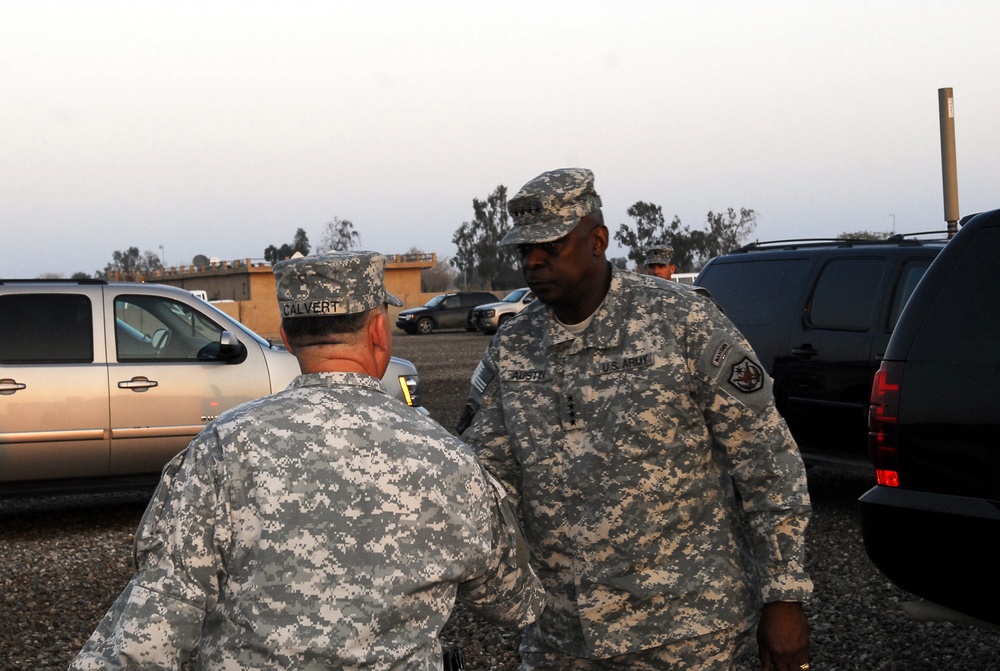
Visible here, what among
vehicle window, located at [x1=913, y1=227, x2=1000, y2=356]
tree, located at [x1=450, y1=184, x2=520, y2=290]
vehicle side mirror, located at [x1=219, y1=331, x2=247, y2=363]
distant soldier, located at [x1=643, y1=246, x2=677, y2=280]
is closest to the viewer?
vehicle window, located at [x1=913, y1=227, x2=1000, y2=356]

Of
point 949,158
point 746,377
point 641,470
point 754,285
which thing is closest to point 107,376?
point 754,285

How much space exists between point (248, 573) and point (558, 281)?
4.25ft

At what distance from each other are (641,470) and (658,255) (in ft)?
28.7

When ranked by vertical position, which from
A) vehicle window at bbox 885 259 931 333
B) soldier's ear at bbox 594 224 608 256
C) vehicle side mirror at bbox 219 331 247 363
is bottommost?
vehicle side mirror at bbox 219 331 247 363

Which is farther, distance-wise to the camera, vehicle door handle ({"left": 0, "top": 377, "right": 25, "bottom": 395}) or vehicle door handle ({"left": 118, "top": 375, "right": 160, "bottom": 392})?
vehicle door handle ({"left": 118, "top": 375, "right": 160, "bottom": 392})

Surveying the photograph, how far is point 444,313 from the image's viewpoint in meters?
44.8

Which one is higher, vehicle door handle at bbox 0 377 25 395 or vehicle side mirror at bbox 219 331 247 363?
vehicle side mirror at bbox 219 331 247 363

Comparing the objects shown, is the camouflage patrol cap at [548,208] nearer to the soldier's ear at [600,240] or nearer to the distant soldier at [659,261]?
the soldier's ear at [600,240]

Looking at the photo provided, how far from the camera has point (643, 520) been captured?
2.96 meters

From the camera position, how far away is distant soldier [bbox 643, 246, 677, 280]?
11.3 metres

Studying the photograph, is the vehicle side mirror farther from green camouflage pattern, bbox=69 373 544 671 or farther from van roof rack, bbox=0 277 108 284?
green camouflage pattern, bbox=69 373 544 671

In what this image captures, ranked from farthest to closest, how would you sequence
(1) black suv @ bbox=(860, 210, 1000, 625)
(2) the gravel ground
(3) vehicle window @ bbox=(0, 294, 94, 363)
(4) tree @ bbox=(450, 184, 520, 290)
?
(4) tree @ bbox=(450, 184, 520, 290) → (3) vehicle window @ bbox=(0, 294, 94, 363) → (2) the gravel ground → (1) black suv @ bbox=(860, 210, 1000, 625)

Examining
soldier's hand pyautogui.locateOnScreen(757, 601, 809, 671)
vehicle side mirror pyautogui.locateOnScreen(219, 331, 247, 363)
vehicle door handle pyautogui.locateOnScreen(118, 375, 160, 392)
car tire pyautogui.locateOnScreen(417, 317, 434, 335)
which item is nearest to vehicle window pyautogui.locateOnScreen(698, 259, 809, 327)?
vehicle side mirror pyautogui.locateOnScreen(219, 331, 247, 363)

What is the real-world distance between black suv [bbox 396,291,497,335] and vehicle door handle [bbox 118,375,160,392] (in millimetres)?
35118
